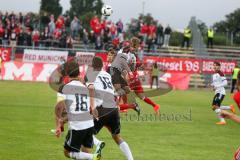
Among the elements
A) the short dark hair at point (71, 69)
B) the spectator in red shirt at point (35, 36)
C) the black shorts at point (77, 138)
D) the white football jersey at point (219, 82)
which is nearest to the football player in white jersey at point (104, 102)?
the black shorts at point (77, 138)

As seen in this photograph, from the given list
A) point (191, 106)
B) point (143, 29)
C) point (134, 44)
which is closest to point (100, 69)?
point (134, 44)

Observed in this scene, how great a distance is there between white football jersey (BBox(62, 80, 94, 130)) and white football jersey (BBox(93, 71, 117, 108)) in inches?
50.4

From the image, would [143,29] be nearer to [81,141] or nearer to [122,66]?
[122,66]

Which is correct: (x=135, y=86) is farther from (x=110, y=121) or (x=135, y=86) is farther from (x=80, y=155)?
(x=80, y=155)

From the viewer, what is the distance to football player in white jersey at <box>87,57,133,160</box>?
35.7ft

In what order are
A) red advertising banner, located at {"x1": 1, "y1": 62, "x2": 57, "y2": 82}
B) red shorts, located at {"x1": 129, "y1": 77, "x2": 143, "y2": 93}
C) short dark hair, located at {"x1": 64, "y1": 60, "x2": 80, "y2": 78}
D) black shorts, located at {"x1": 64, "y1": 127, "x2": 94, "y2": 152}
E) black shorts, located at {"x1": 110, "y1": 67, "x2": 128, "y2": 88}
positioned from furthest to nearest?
red advertising banner, located at {"x1": 1, "y1": 62, "x2": 57, "y2": 82} → red shorts, located at {"x1": 129, "y1": 77, "x2": 143, "y2": 93} → black shorts, located at {"x1": 110, "y1": 67, "x2": 128, "y2": 88} → black shorts, located at {"x1": 64, "y1": 127, "x2": 94, "y2": 152} → short dark hair, located at {"x1": 64, "y1": 60, "x2": 80, "y2": 78}

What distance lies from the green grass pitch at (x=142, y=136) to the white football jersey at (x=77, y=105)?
254 centimetres

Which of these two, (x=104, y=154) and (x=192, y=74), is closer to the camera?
(x=104, y=154)

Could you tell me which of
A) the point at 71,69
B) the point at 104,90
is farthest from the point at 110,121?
the point at 71,69

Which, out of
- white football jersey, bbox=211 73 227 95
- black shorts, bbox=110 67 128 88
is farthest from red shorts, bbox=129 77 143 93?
white football jersey, bbox=211 73 227 95

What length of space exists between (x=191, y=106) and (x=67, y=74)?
16912mm

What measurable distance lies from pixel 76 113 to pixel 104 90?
1.64m

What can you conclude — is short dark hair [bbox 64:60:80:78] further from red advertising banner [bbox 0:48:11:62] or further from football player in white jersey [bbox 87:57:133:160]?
red advertising banner [bbox 0:48:11:62]

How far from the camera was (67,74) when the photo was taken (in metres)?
9.41
